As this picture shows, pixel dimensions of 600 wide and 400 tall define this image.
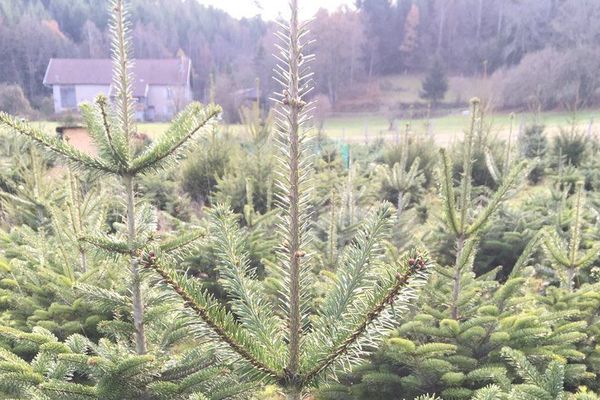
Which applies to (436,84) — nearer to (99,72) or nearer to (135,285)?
(99,72)

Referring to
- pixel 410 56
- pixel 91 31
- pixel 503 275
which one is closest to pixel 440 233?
pixel 503 275

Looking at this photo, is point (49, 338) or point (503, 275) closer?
point (49, 338)

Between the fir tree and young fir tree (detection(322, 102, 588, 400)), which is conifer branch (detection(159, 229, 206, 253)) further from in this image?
the fir tree

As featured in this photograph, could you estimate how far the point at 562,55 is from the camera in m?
33.5

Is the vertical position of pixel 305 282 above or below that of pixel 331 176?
above

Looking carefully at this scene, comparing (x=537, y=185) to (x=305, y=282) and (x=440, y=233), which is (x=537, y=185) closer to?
(x=440, y=233)

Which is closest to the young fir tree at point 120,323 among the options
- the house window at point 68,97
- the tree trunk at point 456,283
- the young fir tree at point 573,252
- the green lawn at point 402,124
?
the tree trunk at point 456,283

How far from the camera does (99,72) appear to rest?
44.6 m

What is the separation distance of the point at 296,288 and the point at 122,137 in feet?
4.53

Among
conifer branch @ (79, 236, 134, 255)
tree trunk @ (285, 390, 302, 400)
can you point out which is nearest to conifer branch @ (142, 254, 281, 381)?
tree trunk @ (285, 390, 302, 400)

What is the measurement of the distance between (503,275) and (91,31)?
5626 cm

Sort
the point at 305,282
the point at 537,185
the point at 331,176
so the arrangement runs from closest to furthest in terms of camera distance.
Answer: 1. the point at 305,282
2. the point at 331,176
3. the point at 537,185

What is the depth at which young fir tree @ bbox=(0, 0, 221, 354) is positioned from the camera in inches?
91.4

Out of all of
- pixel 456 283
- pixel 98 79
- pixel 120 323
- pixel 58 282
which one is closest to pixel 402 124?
pixel 98 79
